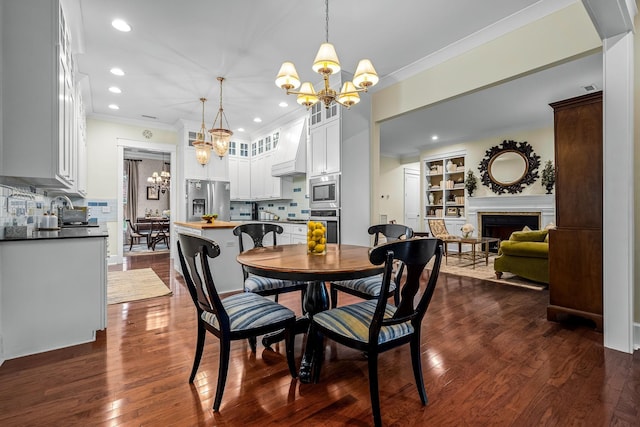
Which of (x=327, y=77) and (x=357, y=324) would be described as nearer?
(x=357, y=324)

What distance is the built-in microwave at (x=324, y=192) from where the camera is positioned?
A: 437 cm

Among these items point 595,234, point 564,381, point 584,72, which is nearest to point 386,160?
point 584,72

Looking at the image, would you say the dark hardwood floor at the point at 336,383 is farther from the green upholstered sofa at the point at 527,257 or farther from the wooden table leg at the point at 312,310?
A: the green upholstered sofa at the point at 527,257

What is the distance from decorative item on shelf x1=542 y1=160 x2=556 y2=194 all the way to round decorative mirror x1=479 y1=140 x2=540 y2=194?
0.22m

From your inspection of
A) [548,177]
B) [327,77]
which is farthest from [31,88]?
[548,177]

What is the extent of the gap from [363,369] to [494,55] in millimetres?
3189

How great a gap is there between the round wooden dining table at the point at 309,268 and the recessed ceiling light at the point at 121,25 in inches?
105

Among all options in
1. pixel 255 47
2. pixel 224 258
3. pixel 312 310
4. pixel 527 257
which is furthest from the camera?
pixel 527 257

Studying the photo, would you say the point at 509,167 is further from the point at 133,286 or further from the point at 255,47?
the point at 133,286

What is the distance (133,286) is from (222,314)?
3193mm

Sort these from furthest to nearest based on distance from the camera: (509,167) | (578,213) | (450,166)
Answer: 1. (450,166)
2. (509,167)
3. (578,213)

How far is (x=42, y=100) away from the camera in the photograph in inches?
84.0

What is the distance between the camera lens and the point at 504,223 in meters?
7.10

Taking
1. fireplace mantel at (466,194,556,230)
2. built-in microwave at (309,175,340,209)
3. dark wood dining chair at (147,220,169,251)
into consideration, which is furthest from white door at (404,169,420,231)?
dark wood dining chair at (147,220,169,251)
